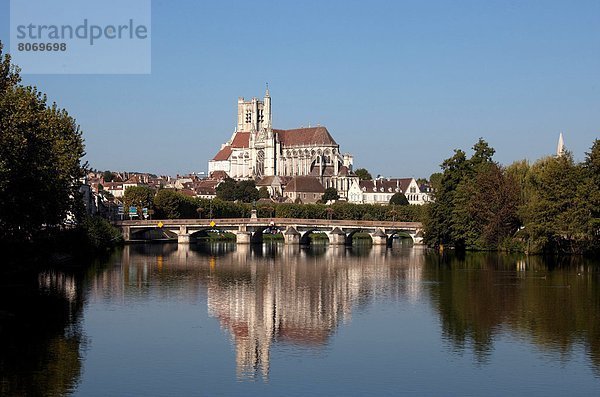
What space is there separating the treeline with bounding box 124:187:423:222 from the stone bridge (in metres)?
12.3

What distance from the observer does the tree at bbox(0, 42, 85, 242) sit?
46969 millimetres

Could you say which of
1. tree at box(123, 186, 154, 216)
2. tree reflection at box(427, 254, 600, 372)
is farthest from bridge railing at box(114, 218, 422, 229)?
tree reflection at box(427, 254, 600, 372)

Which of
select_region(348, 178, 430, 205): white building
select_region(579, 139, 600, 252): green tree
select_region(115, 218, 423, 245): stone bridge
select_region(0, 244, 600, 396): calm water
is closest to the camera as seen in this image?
select_region(0, 244, 600, 396): calm water

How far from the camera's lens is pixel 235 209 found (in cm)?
15175

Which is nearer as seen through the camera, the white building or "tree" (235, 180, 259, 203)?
"tree" (235, 180, 259, 203)

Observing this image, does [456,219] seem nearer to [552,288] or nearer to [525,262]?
[525,262]

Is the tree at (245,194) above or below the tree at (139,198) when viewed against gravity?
above

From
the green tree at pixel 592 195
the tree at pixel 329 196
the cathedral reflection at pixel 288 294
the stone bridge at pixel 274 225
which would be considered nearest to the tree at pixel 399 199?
the tree at pixel 329 196

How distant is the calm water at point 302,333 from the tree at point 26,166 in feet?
11.5

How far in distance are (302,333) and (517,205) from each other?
160 feet

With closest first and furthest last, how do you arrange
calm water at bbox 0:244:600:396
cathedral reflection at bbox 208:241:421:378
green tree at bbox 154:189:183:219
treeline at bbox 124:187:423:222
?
calm water at bbox 0:244:600:396 < cathedral reflection at bbox 208:241:421:378 < green tree at bbox 154:189:183:219 < treeline at bbox 124:187:423:222

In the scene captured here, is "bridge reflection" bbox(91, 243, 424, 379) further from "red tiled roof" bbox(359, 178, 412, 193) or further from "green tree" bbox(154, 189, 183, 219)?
"red tiled roof" bbox(359, 178, 412, 193)

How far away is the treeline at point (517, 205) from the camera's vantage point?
7362 cm

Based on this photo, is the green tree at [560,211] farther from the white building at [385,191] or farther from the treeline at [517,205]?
the white building at [385,191]
